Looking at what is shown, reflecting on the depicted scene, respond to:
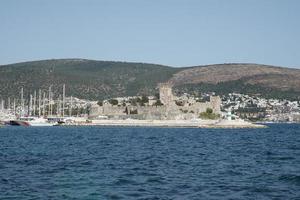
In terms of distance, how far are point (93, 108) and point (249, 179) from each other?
102 m

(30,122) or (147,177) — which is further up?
(30,122)

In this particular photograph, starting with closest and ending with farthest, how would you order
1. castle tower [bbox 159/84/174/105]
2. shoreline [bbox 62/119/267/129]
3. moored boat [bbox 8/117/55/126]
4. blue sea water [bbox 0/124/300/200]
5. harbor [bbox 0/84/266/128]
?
blue sea water [bbox 0/124/300/200]
shoreline [bbox 62/119/267/129]
moored boat [bbox 8/117/55/126]
harbor [bbox 0/84/266/128]
castle tower [bbox 159/84/174/105]

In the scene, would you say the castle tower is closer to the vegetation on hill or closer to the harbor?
the harbor

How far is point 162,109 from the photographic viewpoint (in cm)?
11725

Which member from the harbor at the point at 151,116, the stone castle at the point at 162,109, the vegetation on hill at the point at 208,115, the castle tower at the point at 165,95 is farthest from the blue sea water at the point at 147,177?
the castle tower at the point at 165,95

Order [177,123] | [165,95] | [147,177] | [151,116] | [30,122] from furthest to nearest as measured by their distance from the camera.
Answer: [165,95]
[151,116]
[177,123]
[30,122]
[147,177]

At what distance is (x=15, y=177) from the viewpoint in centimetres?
2183

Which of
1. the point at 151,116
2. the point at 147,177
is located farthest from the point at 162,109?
the point at 147,177

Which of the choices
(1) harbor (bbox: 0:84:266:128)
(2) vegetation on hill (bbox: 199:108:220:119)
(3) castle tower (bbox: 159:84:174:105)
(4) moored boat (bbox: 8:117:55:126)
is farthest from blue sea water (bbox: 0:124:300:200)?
(3) castle tower (bbox: 159:84:174:105)

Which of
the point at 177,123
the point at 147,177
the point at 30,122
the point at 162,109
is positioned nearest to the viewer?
the point at 147,177

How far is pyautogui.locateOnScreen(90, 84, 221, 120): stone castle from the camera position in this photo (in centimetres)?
11715

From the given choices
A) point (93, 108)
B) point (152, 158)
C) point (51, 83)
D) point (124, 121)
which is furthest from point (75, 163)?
point (51, 83)

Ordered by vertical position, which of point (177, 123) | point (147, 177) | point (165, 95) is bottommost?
point (147, 177)

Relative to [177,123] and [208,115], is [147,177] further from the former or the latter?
[208,115]
